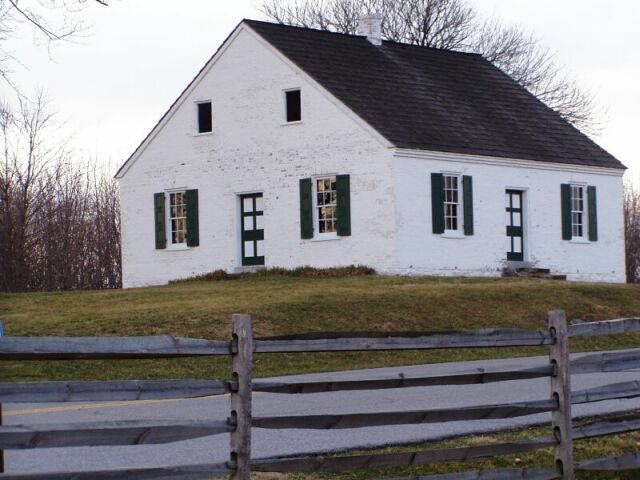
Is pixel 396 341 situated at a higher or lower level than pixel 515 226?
lower

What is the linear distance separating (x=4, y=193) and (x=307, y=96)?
1200 centimetres

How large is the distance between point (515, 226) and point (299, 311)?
12200mm

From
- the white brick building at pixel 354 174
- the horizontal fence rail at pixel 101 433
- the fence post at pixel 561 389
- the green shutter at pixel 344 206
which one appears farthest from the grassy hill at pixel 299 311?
the horizontal fence rail at pixel 101 433

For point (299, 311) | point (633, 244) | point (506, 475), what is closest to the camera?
point (506, 475)

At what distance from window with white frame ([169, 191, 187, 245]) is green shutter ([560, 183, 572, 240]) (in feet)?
32.6

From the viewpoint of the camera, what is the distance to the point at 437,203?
32.2m

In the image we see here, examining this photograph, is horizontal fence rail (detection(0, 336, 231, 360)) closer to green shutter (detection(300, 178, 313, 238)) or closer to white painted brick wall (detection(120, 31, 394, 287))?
white painted brick wall (detection(120, 31, 394, 287))

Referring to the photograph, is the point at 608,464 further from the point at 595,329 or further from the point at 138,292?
the point at 138,292

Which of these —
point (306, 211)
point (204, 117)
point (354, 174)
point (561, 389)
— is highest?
point (204, 117)

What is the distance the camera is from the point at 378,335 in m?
8.25

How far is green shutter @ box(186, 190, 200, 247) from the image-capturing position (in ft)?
114

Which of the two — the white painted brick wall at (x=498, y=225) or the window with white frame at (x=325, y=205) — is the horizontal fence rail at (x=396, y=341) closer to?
the white painted brick wall at (x=498, y=225)

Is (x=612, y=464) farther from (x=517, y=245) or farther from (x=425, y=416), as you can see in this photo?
(x=517, y=245)

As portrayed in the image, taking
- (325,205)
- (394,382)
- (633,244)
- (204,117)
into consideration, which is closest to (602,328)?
(394,382)
